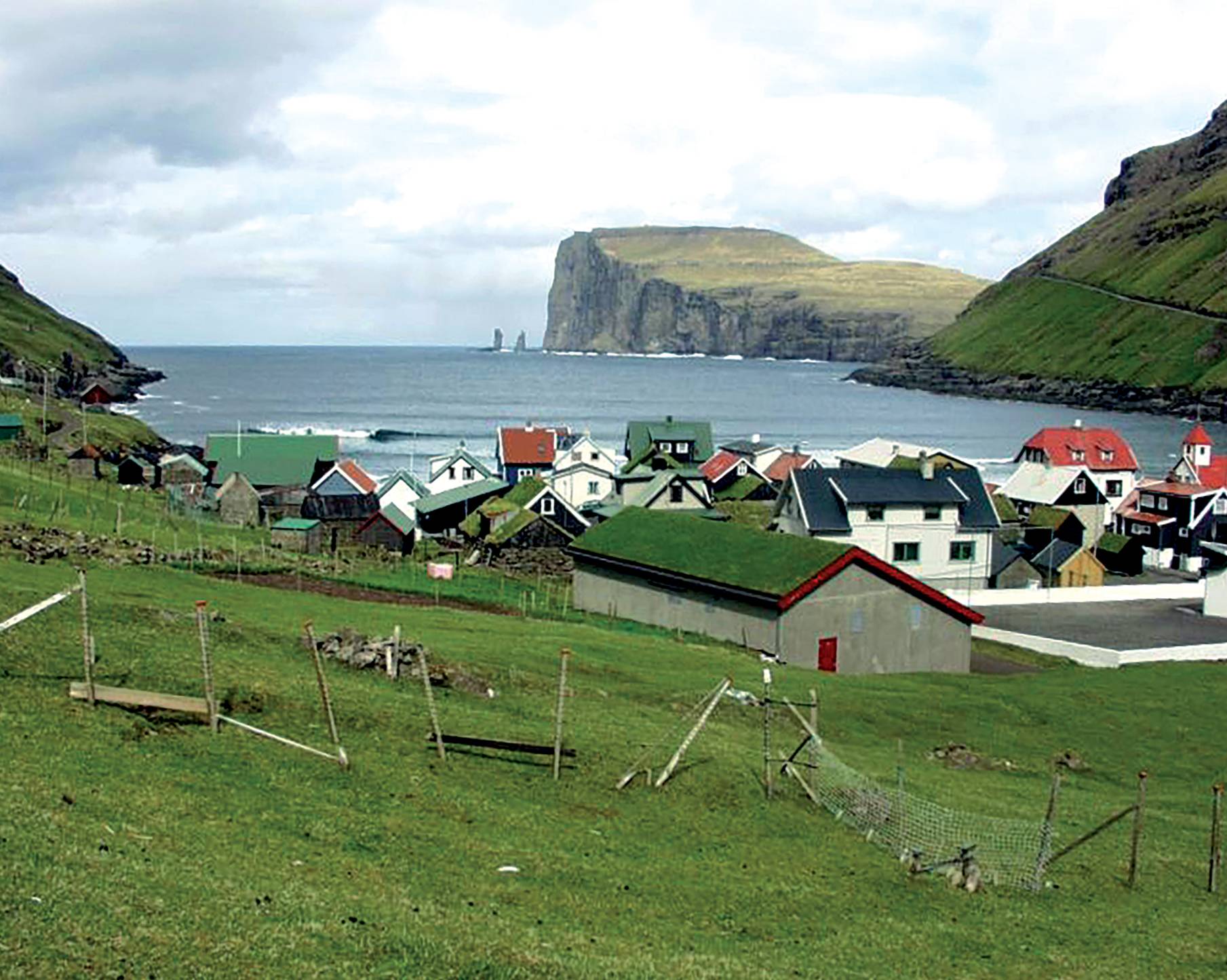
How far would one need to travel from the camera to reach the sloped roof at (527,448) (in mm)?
106438

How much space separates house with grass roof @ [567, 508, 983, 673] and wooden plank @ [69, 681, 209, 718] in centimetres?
2874

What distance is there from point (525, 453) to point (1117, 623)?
5356 centimetres

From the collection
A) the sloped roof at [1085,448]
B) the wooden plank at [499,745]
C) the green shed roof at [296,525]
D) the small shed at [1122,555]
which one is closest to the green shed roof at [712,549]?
the green shed roof at [296,525]

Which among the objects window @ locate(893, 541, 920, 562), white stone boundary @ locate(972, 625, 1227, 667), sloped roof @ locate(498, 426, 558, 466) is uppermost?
sloped roof @ locate(498, 426, 558, 466)

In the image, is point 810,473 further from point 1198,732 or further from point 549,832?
point 549,832

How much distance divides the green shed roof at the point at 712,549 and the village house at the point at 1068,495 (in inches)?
1664

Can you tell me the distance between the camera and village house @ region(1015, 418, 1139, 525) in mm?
103375

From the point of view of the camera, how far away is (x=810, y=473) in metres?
71.8

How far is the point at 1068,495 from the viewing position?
307 feet

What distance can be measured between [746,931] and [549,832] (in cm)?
404

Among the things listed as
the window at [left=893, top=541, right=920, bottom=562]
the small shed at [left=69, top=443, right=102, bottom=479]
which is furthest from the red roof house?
the small shed at [left=69, top=443, right=102, bottom=479]

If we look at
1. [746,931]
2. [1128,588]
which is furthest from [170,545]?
[1128,588]

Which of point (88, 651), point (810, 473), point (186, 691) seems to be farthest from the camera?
point (810, 473)

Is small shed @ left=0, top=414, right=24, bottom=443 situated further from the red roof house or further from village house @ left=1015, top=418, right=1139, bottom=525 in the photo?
the red roof house
